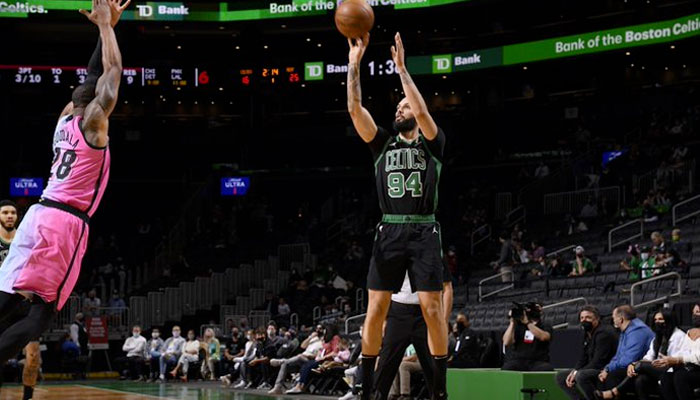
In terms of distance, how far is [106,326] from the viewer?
90.7 ft

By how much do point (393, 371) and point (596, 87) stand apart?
2906 cm

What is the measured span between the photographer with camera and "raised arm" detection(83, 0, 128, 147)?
742cm

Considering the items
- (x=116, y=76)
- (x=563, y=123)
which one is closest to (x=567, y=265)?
(x=563, y=123)

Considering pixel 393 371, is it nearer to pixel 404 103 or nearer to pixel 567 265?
pixel 404 103

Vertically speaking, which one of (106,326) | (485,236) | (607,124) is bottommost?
(106,326)

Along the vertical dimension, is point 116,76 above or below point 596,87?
below

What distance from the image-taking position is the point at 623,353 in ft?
41.1

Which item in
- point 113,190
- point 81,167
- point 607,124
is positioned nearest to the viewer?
point 81,167

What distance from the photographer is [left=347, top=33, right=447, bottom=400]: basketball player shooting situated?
308 inches

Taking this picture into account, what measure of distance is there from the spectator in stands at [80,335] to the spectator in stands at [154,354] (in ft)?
5.91

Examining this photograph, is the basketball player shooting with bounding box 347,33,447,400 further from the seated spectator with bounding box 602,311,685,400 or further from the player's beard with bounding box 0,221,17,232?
the seated spectator with bounding box 602,311,685,400

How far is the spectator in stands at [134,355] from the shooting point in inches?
1027

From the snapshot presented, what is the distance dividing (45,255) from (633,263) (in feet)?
53.1

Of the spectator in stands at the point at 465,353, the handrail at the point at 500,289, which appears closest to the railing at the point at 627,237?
the handrail at the point at 500,289
